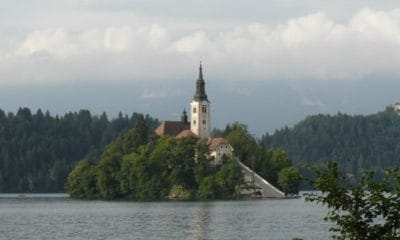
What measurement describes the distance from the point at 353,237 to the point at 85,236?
154 feet

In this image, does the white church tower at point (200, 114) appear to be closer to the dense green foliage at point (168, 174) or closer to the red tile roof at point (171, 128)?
the red tile roof at point (171, 128)

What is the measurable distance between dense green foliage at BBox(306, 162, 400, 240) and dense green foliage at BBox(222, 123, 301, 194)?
5089 inches

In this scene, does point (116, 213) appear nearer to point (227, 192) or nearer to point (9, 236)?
point (9, 236)

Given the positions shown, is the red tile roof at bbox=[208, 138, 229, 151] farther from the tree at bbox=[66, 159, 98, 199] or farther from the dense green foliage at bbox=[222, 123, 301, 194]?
the tree at bbox=[66, 159, 98, 199]

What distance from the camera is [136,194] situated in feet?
497

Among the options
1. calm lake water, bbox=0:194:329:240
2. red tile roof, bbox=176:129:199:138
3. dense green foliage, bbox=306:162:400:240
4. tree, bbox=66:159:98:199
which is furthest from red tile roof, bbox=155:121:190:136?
dense green foliage, bbox=306:162:400:240

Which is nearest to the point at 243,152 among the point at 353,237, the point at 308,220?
the point at 308,220

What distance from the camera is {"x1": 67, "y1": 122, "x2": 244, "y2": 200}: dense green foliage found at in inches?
5807

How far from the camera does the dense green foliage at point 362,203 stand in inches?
938

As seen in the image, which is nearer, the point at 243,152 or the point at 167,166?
the point at 167,166

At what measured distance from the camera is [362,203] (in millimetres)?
24219

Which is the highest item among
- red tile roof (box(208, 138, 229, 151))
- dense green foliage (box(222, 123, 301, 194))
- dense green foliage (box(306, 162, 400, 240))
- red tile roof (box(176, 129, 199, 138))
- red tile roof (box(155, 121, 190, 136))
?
red tile roof (box(155, 121, 190, 136))

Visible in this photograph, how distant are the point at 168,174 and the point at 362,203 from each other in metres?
126

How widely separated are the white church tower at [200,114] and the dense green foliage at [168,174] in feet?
113
